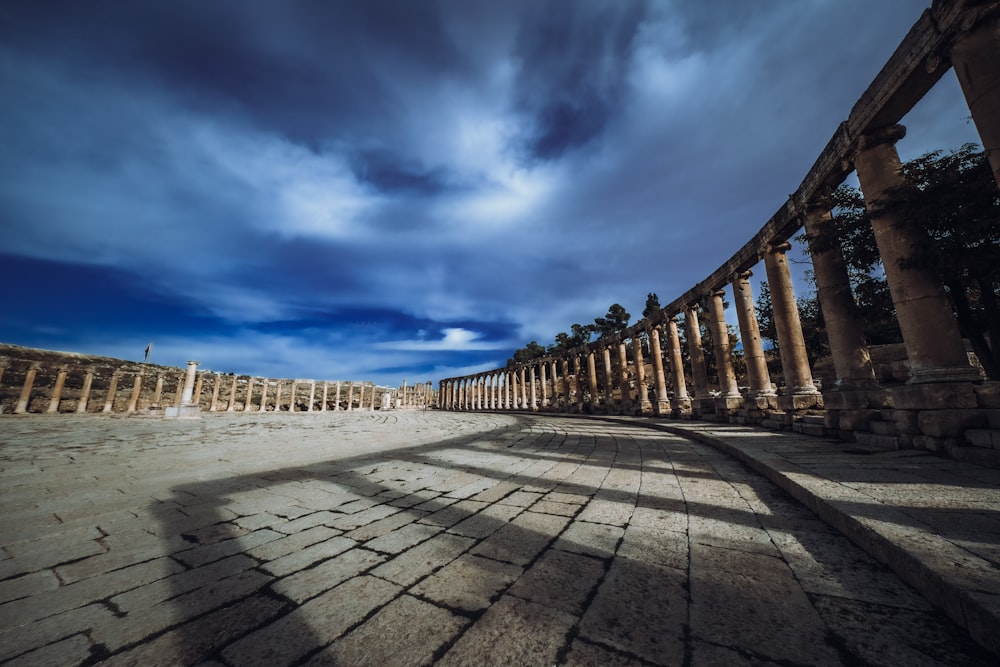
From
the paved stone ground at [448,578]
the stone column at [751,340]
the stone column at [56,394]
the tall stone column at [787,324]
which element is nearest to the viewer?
the paved stone ground at [448,578]

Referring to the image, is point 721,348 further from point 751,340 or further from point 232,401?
point 232,401

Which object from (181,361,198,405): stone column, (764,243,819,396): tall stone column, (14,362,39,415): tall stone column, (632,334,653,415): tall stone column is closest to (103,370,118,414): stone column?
(14,362,39,415): tall stone column

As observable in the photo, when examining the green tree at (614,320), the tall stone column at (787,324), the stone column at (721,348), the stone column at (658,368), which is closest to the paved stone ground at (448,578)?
the tall stone column at (787,324)

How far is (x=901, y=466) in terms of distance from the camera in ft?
12.4

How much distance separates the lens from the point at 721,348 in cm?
1121

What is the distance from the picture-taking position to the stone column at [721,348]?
10938mm

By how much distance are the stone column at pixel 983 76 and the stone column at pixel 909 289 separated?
4.26 ft

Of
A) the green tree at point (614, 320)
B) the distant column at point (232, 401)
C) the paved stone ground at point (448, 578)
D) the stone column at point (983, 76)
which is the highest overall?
the green tree at point (614, 320)

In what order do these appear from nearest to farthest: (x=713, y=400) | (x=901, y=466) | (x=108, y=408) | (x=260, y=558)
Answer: (x=260, y=558), (x=901, y=466), (x=713, y=400), (x=108, y=408)

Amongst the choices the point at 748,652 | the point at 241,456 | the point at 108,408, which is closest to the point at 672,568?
the point at 748,652

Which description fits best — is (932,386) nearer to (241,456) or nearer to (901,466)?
(901,466)

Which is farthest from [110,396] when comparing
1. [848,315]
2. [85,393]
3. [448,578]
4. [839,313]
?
[848,315]

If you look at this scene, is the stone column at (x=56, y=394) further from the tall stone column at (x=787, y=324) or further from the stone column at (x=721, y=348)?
the tall stone column at (x=787, y=324)

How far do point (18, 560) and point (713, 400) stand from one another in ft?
44.9
